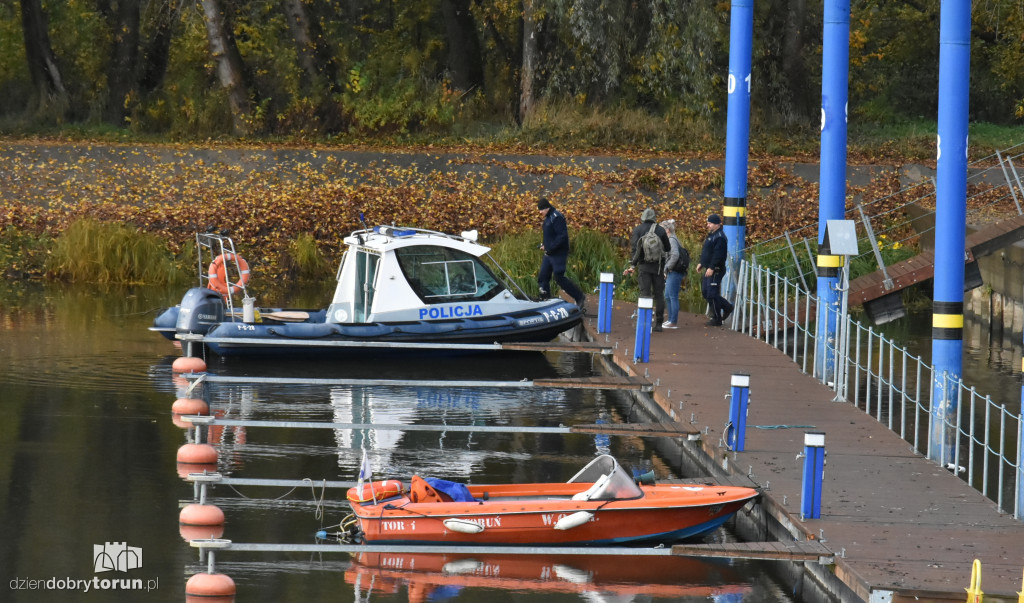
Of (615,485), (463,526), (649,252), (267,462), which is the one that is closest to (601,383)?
(649,252)

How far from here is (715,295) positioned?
21.4 metres

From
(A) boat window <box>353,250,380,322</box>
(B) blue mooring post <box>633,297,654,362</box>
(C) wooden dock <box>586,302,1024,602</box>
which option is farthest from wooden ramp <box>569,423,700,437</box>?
(A) boat window <box>353,250,380,322</box>

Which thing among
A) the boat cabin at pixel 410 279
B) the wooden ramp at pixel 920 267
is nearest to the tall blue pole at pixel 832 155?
the wooden ramp at pixel 920 267

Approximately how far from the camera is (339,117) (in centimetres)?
3959

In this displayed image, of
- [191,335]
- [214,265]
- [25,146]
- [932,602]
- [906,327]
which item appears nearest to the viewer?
[932,602]

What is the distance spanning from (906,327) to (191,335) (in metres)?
12.6

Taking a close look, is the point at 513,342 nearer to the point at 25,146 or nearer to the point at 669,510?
the point at 669,510

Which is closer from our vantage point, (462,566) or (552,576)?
(552,576)

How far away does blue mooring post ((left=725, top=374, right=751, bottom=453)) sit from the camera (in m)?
13.7

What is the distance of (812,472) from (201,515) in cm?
504

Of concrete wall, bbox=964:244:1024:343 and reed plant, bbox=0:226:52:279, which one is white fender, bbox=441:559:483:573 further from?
reed plant, bbox=0:226:52:279

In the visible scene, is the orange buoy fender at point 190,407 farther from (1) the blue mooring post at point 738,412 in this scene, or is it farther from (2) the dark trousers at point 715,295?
(2) the dark trousers at point 715,295

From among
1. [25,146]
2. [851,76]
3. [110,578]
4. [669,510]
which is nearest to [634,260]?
[669,510]

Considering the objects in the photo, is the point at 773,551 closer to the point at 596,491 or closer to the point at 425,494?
the point at 596,491
